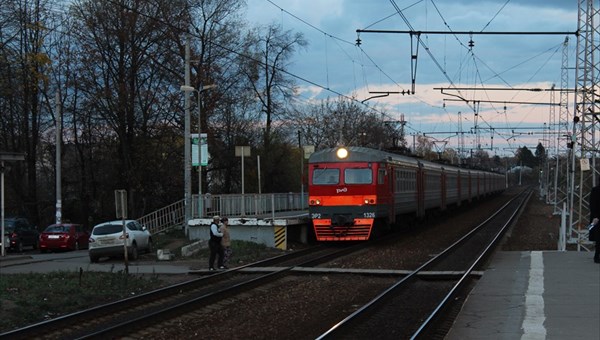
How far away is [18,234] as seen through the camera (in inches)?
1244

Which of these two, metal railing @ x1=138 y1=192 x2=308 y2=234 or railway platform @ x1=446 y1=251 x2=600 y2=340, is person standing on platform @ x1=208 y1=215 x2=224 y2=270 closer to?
railway platform @ x1=446 y1=251 x2=600 y2=340

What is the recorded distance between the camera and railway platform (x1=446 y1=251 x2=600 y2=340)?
8328mm

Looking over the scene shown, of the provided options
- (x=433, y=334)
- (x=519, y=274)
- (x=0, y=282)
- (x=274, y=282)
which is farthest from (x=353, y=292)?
(x=0, y=282)

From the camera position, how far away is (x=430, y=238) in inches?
1027

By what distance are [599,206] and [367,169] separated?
32.2ft

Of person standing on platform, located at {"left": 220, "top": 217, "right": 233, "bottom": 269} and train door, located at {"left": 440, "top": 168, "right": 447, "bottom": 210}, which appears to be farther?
train door, located at {"left": 440, "top": 168, "right": 447, "bottom": 210}

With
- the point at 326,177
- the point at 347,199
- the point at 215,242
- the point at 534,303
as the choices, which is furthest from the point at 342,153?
the point at 534,303

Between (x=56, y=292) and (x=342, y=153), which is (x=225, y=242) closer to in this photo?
(x=56, y=292)

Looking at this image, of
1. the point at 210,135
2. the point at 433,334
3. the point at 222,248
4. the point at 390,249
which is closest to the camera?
the point at 433,334

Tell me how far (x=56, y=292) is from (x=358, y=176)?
1174 centimetres

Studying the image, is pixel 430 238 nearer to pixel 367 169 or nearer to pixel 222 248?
pixel 367 169

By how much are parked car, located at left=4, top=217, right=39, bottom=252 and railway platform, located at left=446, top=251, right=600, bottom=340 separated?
2386 cm

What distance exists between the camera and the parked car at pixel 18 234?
31031mm

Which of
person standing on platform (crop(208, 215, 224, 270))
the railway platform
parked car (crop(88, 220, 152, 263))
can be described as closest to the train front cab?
person standing on platform (crop(208, 215, 224, 270))
